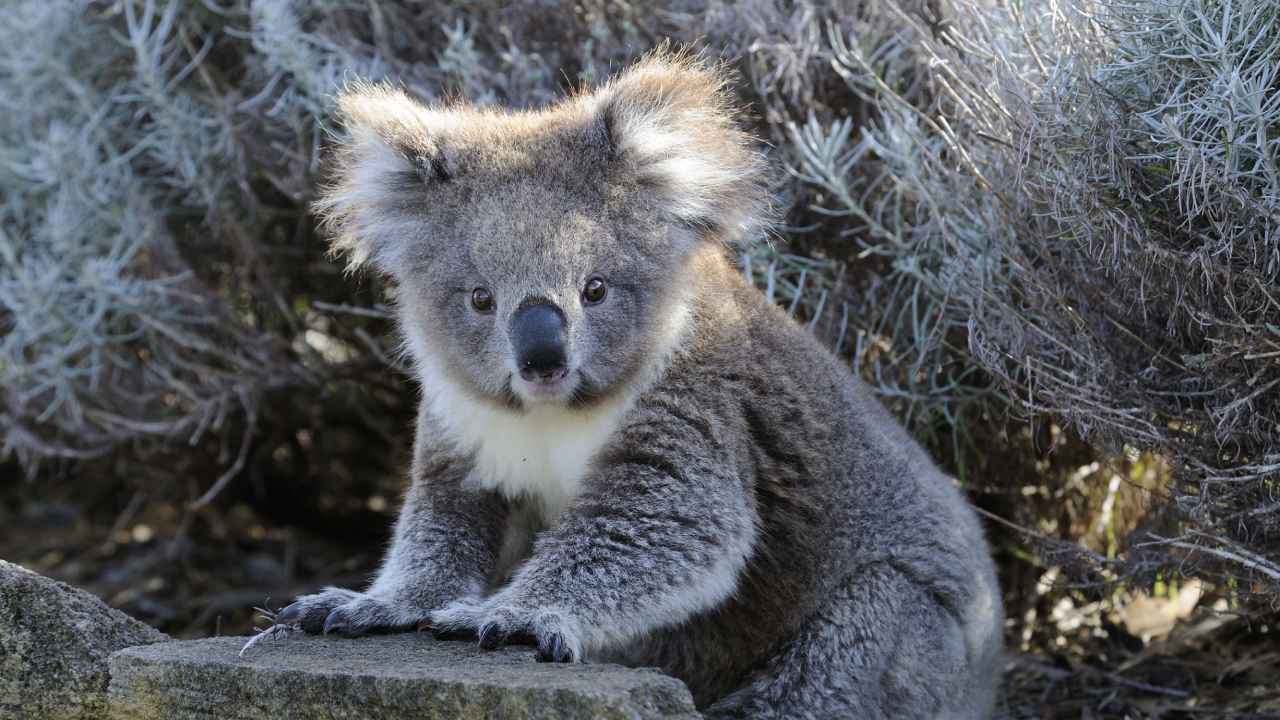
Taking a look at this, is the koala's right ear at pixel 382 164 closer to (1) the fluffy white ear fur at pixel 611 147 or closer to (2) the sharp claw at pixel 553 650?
(1) the fluffy white ear fur at pixel 611 147

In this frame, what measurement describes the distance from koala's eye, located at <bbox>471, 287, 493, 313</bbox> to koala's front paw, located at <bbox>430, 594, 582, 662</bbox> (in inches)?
24.1

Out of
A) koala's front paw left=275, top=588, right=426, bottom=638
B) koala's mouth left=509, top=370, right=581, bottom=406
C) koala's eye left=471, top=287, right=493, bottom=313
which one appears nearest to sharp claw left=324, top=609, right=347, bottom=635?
koala's front paw left=275, top=588, right=426, bottom=638

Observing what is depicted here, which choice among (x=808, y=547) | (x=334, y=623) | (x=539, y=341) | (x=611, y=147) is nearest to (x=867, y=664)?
(x=808, y=547)

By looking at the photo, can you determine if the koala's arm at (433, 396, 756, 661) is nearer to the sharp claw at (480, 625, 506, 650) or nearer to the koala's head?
the sharp claw at (480, 625, 506, 650)

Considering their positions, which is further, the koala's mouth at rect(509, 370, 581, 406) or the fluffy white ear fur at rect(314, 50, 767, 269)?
the fluffy white ear fur at rect(314, 50, 767, 269)

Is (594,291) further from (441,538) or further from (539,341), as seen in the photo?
(441,538)

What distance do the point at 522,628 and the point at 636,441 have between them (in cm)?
49

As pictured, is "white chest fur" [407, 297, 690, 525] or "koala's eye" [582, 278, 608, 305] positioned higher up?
"koala's eye" [582, 278, 608, 305]

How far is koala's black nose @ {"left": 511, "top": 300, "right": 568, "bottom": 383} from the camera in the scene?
2635 millimetres

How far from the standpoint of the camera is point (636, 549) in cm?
277

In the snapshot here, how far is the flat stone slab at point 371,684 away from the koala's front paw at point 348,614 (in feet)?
0.12

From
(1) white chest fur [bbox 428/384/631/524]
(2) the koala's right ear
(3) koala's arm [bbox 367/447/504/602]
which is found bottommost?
(3) koala's arm [bbox 367/447/504/602]

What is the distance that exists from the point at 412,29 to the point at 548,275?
6.94ft

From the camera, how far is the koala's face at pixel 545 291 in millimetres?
2727
